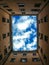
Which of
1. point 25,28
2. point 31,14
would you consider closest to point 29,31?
point 25,28

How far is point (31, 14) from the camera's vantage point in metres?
31.2

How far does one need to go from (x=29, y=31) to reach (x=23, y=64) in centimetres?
910

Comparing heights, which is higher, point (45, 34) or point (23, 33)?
point (45, 34)

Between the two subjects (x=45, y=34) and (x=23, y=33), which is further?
(x=23, y=33)

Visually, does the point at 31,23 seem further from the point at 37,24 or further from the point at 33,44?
the point at 33,44

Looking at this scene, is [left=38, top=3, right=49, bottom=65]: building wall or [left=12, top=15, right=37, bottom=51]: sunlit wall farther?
[left=12, top=15, right=37, bottom=51]: sunlit wall

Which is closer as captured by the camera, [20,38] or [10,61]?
[10,61]

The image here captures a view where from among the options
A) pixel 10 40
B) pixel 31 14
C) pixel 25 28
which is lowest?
pixel 10 40

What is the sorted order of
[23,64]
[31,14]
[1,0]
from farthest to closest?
[31,14], [23,64], [1,0]

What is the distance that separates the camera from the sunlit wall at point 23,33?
3149 cm

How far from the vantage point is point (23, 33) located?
31828 millimetres

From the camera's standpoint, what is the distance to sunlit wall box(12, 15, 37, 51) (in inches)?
1240

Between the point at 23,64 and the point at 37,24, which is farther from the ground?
the point at 37,24

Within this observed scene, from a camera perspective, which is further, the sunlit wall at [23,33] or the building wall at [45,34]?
the sunlit wall at [23,33]
